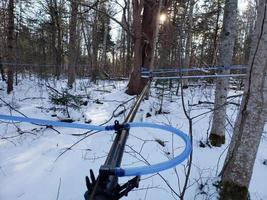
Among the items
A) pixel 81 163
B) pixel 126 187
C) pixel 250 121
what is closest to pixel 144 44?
pixel 81 163

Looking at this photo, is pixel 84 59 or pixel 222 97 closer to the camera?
pixel 222 97

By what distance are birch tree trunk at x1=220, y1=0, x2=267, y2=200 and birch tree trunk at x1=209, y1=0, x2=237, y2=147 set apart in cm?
215

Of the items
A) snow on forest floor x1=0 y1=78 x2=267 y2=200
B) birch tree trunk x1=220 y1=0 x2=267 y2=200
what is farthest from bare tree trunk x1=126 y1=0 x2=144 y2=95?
birch tree trunk x1=220 y1=0 x2=267 y2=200

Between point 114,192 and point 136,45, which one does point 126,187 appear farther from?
point 136,45

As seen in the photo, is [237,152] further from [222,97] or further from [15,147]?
[15,147]

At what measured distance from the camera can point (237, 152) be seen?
1.98 meters

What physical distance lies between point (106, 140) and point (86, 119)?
3.89ft

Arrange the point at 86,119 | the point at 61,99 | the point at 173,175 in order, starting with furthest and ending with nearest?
1. the point at 61,99
2. the point at 86,119
3. the point at 173,175

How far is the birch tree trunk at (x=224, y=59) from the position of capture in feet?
13.1

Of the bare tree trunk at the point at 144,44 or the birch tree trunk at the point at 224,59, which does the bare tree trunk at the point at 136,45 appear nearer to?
the bare tree trunk at the point at 144,44

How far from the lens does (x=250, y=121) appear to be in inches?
75.8

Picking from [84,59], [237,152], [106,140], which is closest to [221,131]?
[106,140]

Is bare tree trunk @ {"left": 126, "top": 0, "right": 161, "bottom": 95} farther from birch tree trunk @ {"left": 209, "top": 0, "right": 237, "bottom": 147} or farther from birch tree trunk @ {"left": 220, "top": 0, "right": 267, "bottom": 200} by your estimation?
birch tree trunk @ {"left": 220, "top": 0, "right": 267, "bottom": 200}

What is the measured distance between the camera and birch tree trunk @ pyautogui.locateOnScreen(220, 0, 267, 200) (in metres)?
1.86
